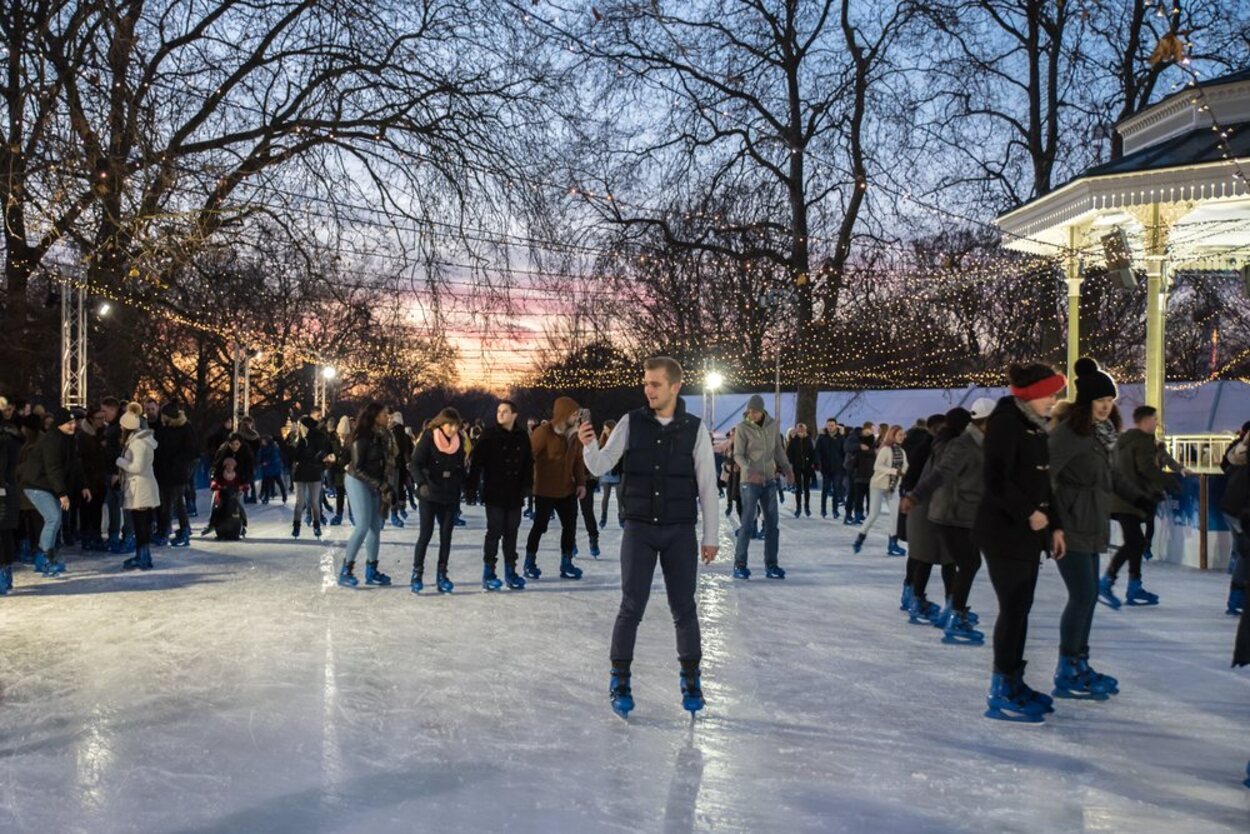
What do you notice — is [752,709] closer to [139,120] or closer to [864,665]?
[864,665]

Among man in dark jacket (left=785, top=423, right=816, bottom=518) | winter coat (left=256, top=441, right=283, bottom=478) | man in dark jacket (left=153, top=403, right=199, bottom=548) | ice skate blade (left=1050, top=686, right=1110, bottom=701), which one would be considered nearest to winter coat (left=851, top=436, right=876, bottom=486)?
man in dark jacket (left=785, top=423, right=816, bottom=518)

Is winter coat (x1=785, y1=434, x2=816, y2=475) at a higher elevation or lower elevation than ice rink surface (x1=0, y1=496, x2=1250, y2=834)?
higher

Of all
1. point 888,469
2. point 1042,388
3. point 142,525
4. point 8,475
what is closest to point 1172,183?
point 888,469

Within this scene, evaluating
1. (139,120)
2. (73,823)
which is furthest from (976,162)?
(73,823)

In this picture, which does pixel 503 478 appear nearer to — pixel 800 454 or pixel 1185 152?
pixel 1185 152

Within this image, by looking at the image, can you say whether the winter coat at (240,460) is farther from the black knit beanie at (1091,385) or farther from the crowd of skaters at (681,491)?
the black knit beanie at (1091,385)

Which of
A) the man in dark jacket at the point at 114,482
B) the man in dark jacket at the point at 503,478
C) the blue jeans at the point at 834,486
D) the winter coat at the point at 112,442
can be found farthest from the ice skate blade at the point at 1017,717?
the blue jeans at the point at 834,486

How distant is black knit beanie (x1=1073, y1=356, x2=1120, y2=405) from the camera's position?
6090 millimetres

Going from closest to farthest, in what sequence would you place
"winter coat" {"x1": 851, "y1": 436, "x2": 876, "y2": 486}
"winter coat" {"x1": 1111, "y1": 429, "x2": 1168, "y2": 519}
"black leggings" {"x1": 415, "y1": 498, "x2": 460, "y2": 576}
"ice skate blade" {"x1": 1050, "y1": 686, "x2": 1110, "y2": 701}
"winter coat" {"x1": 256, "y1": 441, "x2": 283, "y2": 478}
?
"ice skate blade" {"x1": 1050, "y1": 686, "x2": 1110, "y2": 701}
"winter coat" {"x1": 1111, "y1": 429, "x2": 1168, "y2": 519}
"black leggings" {"x1": 415, "y1": 498, "x2": 460, "y2": 576}
"winter coat" {"x1": 851, "y1": 436, "x2": 876, "y2": 486}
"winter coat" {"x1": 256, "y1": 441, "x2": 283, "y2": 478}

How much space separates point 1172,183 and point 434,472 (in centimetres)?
901

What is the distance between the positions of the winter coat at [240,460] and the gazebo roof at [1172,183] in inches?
403

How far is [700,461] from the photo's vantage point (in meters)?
5.67

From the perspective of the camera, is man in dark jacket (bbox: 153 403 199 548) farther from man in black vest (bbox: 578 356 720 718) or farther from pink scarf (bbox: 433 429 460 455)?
man in black vest (bbox: 578 356 720 718)

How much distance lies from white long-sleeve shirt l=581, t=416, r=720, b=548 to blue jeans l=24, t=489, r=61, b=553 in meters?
6.84
